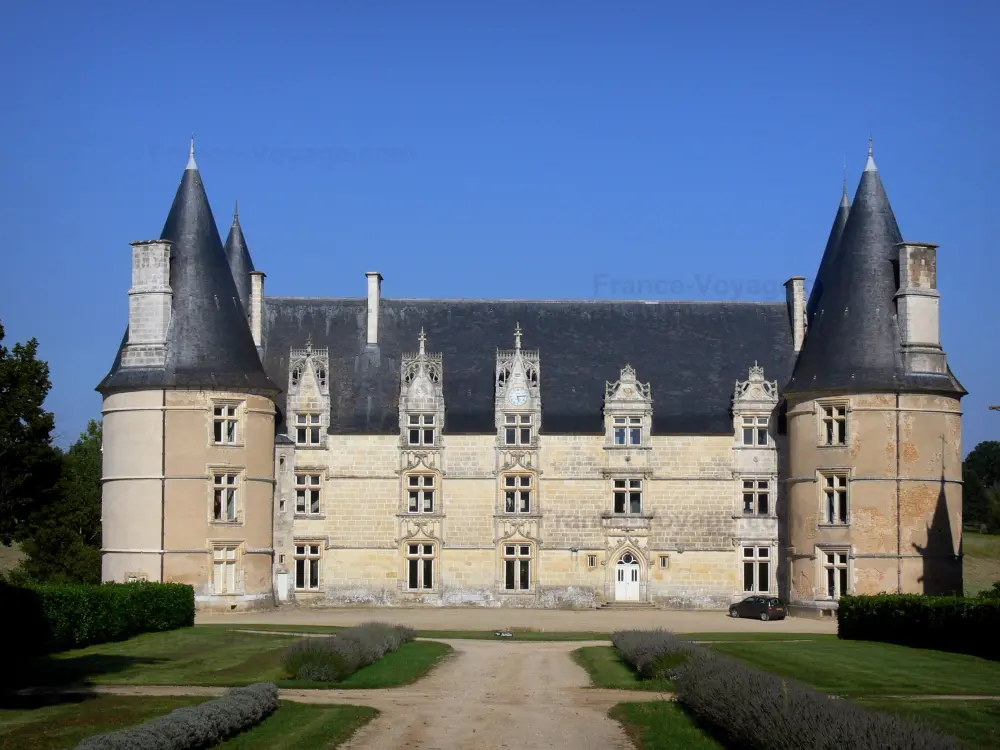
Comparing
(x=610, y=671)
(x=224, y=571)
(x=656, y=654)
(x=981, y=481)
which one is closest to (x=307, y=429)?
(x=224, y=571)

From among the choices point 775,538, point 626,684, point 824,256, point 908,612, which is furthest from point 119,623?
point 824,256

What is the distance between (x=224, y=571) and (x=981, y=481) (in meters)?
67.9

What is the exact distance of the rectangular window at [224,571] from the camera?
121 ft

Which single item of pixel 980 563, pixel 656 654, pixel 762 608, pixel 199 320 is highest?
pixel 199 320

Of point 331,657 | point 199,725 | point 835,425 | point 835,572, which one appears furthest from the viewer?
point 835,425

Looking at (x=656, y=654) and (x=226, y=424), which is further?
(x=226, y=424)

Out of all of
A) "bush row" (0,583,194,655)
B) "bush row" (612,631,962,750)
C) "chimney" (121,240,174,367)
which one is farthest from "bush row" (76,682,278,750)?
"chimney" (121,240,174,367)

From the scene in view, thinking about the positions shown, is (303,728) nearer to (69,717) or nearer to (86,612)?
(69,717)

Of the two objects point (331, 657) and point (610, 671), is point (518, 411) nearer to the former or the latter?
point (610, 671)

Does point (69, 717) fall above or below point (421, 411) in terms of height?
below

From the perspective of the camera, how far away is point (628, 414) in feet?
134

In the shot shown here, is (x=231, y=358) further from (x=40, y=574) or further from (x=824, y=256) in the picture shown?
(x=824, y=256)

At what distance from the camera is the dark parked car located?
36.4 meters

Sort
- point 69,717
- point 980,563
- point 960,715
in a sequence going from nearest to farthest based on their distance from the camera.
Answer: point 69,717 → point 960,715 → point 980,563
